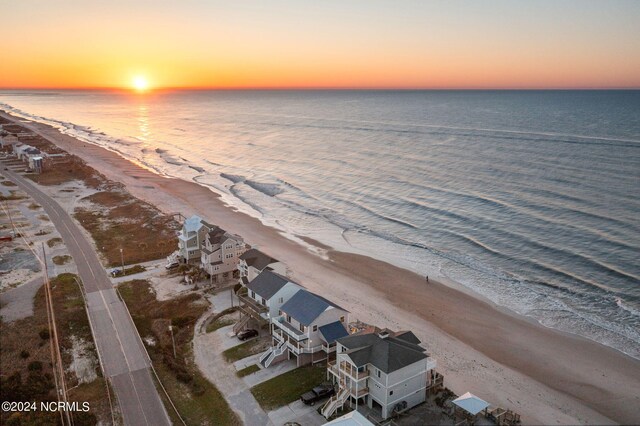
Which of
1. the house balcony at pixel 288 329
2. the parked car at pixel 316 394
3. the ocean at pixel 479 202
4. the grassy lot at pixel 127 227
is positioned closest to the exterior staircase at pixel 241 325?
the house balcony at pixel 288 329

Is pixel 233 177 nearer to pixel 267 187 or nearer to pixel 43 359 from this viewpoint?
pixel 267 187

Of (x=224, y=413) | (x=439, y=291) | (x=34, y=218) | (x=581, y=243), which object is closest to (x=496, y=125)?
(x=581, y=243)

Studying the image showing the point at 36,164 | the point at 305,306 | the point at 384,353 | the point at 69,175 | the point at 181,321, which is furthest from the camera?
the point at 36,164

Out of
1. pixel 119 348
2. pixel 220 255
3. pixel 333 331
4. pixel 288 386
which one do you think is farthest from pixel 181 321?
pixel 333 331

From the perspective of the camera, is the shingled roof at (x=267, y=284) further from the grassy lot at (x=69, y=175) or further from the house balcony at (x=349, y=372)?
the grassy lot at (x=69, y=175)

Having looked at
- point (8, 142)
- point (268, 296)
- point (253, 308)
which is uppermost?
point (8, 142)

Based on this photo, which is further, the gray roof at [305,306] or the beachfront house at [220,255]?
the beachfront house at [220,255]
